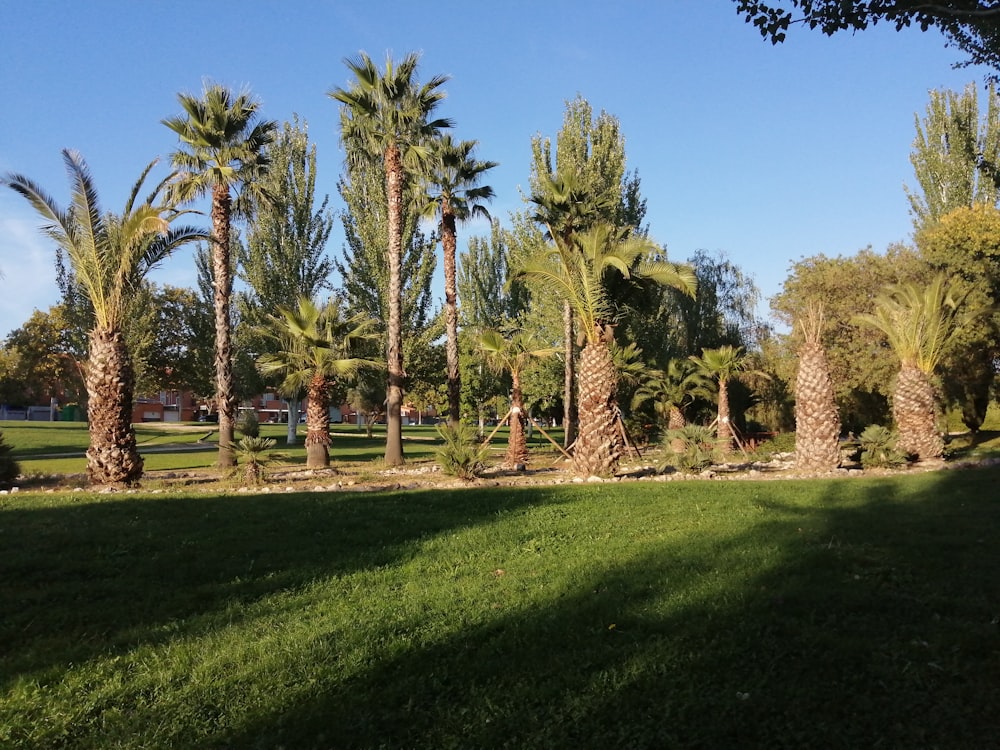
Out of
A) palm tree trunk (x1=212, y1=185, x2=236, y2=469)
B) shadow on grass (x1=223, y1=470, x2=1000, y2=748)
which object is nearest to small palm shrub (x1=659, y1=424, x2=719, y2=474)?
shadow on grass (x1=223, y1=470, x2=1000, y2=748)

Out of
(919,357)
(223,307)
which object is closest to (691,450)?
(919,357)

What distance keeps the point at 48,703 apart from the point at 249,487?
31.8ft

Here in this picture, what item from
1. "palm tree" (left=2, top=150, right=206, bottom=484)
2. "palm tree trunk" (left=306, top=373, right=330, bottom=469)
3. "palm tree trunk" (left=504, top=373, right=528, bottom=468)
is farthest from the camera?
"palm tree trunk" (left=504, top=373, right=528, bottom=468)

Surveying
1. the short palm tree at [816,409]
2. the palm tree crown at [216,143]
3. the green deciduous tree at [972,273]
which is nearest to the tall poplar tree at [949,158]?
the green deciduous tree at [972,273]

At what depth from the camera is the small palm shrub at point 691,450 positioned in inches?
582

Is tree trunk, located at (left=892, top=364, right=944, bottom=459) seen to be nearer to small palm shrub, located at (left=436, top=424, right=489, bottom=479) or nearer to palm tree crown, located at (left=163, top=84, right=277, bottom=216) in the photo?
small palm shrub, located at (left=436, top=424, right=489, bottom=479)

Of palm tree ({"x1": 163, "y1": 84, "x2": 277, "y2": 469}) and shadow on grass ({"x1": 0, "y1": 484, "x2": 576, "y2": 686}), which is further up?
palm tree ({"x1": 163, "y1": 84, "x2": 277, "y2": 469})

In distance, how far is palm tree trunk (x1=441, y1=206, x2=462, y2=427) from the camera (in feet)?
68.6

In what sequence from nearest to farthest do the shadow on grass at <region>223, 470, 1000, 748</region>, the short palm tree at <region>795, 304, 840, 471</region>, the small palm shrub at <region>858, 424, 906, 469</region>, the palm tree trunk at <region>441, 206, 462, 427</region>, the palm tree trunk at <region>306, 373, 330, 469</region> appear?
1. the shadow on grass at <region>223, 470, 1000, 748</region>
2. the small palm shrub at <region>858, 424, 906, 469</region>
3. the short palm tree at <region>795, 304, 840, 471</region>
4. the palm tree trunk at <region>306, 373, 330, 469</region>
5. the palm tree trunk at <region>441, 206, 462, 427</region>

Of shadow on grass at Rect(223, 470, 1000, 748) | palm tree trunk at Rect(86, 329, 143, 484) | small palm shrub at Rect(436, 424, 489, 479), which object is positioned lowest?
shadow on grass at Rect(223, 470, 1000, 748)

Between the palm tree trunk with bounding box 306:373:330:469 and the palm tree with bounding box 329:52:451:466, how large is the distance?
6.98 feet

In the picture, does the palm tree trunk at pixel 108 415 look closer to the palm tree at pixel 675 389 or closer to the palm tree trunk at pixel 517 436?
the palm tree trunk at pixel 517 436

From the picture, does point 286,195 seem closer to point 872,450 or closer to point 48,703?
point 872,450

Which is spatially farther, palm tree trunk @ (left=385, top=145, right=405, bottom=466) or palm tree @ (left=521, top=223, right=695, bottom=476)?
palm tree trunk @ (left=385, top=145, right=405, bottom=466)
